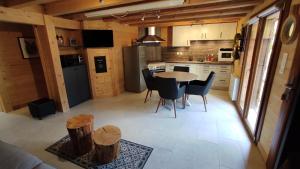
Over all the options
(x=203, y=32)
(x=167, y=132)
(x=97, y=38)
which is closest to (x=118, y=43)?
(x=97, y=38)

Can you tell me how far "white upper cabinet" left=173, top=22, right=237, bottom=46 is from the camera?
456 cm

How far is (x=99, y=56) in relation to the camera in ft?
13.1

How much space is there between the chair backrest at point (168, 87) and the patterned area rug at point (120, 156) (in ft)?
4.11

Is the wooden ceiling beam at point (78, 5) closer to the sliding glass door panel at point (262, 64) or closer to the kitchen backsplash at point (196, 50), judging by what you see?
the sliding glass door panel at point (262, 64)

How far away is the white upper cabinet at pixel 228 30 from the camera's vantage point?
14.8 feet

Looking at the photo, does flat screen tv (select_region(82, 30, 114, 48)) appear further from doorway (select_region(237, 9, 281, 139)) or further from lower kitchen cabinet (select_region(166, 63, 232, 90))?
doorway (select_region(237, 9, 281, 139))

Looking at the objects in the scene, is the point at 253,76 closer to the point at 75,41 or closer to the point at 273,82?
the point at 273,82

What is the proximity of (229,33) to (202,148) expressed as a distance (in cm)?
396

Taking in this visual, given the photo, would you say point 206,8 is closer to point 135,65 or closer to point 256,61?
point 256,61

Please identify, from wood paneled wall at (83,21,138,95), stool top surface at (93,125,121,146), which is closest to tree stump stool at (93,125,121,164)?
stool top surface at (93,125,121,146)

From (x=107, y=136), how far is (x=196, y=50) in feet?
15.4

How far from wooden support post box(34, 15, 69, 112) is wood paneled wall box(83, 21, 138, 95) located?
1.03 meters

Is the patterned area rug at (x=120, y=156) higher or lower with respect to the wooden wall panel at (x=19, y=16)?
lower

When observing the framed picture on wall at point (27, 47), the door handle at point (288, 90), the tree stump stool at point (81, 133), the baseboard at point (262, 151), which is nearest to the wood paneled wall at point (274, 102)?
the baseboard at point (262, 151)
